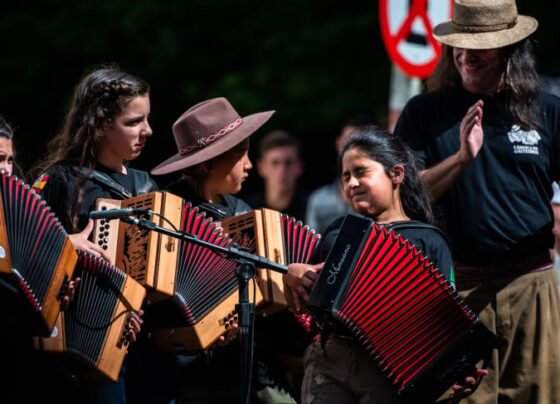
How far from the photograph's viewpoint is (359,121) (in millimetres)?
9969

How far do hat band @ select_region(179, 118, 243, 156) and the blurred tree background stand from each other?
19.0 feet

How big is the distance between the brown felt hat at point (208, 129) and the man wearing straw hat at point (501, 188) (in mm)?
870

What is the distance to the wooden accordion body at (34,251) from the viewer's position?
16.9 feet

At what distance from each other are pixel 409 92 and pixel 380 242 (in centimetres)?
394

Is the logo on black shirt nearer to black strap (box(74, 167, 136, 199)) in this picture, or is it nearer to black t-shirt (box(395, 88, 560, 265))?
black t-shirt (box(395, 88, 560, 265))

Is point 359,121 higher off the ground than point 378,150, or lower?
lower

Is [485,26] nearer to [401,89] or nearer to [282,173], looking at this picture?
[401,89]

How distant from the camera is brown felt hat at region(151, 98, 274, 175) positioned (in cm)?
641

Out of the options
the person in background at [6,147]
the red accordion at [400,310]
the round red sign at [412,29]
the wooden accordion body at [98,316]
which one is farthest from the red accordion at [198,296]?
the round red sign at [412,29]

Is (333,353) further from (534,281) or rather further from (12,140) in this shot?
(12,140)

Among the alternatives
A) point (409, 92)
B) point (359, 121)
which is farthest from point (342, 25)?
point (409, 92)

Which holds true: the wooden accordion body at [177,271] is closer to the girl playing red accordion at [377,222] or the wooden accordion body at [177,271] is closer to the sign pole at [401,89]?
the girl playing red accordion at [377,222]

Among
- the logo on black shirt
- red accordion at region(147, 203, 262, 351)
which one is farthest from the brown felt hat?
the logo on black shirt

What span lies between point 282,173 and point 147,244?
464cm
